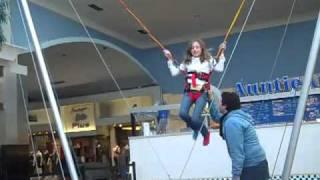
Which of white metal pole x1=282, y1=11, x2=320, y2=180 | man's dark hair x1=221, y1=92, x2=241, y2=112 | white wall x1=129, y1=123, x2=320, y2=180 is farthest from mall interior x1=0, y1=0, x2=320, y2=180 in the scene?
white metal pole x1=282, y1=11, x2=320, y2=180

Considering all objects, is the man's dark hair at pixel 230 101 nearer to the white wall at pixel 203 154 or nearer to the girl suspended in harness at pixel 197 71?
the girl suspended in harness at pixel 197 71

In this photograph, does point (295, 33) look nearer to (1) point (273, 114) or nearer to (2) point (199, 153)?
(1) point (273, 114)

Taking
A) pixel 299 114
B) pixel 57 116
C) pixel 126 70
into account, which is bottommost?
pixel 299 114

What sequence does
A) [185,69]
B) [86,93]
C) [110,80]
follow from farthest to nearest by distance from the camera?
1. [86,93]
2. [110,80]
3. [185,69]

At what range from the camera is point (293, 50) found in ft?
53.8

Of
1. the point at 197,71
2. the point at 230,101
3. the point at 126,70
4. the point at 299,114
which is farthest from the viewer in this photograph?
the point at 126,70

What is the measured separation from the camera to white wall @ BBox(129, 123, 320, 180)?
8.89 metres

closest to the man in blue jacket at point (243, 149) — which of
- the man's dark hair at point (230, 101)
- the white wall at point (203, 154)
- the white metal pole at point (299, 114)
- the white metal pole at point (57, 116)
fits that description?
the man's dark hair at point (230, 101)

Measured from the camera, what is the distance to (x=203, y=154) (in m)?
9.64

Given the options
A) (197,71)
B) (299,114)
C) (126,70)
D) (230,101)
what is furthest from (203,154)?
(126,70)

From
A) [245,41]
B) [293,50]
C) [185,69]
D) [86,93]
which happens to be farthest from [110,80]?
[185,69]

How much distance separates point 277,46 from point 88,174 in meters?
6.92

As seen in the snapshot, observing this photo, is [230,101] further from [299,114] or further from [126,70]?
[126,70]

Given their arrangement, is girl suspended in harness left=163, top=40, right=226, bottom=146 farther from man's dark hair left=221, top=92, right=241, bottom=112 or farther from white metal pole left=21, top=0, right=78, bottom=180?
white metal pole left=21, top=0, right=78, bottom=180
